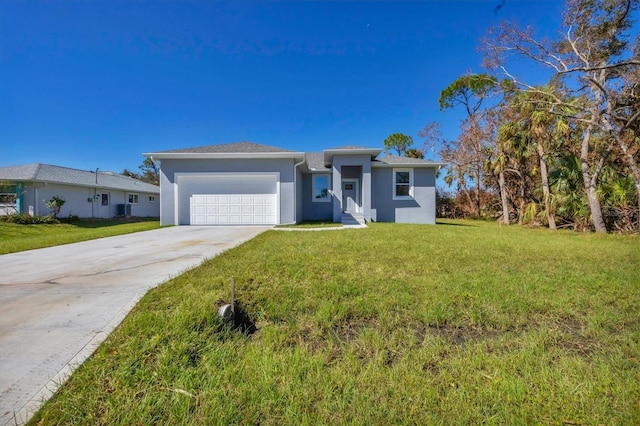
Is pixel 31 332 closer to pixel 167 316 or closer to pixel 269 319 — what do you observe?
pixel 167 316

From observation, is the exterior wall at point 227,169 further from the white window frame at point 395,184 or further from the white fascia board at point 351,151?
the white window frame at point 395,184

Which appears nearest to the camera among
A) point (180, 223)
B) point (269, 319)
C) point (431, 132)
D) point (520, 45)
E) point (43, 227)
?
point (269, 319)

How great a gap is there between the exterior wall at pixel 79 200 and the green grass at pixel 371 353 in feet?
62.8

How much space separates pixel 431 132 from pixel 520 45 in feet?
43.5

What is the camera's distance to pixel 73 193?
18109 mm

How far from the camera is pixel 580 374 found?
2029 mm

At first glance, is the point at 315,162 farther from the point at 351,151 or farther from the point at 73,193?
the point at 73,193

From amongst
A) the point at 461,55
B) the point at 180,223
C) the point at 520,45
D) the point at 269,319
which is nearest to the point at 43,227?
the point at 180,223

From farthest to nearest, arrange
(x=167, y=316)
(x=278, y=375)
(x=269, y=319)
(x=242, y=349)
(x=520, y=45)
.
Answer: (x=520, y=45)
(x=269, y=319)
(x=167, y=316)
(x=242, y=349)
(x=278, y=375)

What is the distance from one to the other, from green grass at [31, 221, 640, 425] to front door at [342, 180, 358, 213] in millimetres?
10944

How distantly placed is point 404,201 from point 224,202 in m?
9.46

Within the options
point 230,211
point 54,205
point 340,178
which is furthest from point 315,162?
point 54,205

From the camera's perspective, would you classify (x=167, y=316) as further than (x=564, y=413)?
Yes

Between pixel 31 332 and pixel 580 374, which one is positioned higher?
pixel 31 332
